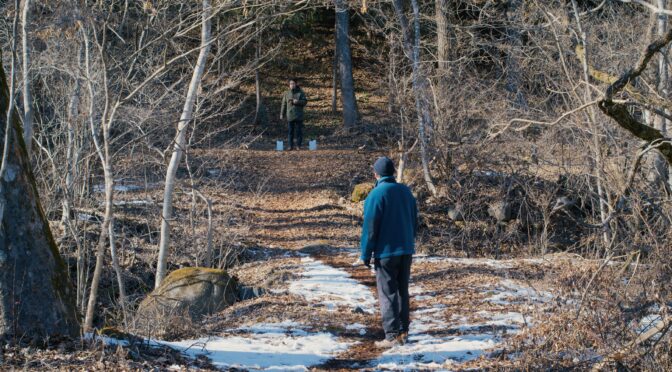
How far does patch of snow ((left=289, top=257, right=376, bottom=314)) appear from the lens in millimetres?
9031

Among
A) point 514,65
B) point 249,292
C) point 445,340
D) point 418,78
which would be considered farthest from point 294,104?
point 445,340

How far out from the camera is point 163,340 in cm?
720

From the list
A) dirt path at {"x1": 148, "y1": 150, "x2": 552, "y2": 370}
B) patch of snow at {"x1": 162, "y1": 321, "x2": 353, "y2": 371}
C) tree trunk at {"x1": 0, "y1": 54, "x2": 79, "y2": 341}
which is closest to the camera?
tree trunk at {"x1": 0, "y1": 54, "x2": 79, "y2": 341}

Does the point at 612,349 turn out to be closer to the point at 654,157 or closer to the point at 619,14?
the point at 654,157

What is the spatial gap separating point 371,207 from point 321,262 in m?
5.19

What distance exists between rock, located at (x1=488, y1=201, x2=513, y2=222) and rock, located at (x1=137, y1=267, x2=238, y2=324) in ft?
22.9

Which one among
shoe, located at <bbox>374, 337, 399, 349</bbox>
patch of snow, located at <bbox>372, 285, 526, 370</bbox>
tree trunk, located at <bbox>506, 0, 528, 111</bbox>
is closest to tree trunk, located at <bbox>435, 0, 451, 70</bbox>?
tree trunk, located at <bbox>506, 0, 528, 111</bbox>

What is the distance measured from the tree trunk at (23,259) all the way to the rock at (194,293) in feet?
9.99

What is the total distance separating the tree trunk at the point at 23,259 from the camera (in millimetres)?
5590

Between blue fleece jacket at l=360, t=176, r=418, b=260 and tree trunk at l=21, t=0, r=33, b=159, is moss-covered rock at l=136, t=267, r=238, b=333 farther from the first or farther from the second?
blue fleece jacket at l=360, t=176, r=418, b=260

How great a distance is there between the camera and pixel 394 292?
704 cm

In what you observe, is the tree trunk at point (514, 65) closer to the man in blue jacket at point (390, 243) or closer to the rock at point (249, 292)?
the rock at point (249, 292)

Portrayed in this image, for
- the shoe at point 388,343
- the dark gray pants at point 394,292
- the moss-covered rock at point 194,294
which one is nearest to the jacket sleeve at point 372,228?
the dark gray pants at point 394,292

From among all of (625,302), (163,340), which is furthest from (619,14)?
(163,340)
